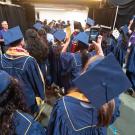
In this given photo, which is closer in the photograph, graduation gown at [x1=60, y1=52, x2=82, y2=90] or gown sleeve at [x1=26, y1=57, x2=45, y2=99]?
A: gown sleeve at [x1=26, y1=57, x2=45, y2=99]

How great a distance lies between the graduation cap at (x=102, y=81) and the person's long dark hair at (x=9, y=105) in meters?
0.39

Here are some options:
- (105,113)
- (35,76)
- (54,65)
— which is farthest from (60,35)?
(105,113)

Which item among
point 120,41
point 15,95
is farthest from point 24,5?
point 15,95

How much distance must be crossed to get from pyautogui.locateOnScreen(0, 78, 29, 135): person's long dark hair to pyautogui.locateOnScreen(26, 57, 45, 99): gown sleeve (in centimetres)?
135

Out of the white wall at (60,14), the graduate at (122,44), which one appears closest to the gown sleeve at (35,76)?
the graduate at (122,44)

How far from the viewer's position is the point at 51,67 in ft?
15.7

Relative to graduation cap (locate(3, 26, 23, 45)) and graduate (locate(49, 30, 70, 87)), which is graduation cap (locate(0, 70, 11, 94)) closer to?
graduation cap (locate(3, 26, 23, 45))

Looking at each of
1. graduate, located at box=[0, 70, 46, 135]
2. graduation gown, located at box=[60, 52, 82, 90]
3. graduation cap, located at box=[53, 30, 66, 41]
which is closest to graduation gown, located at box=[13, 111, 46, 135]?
graduate, located at box=[0, 70, 46, 135]

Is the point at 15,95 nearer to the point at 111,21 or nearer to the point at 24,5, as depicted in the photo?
the point at 111,21

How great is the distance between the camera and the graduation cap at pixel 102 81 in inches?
55.7

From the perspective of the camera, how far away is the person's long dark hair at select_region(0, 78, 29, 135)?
1.38m

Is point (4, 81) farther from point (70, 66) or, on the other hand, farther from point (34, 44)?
point (70, 66)

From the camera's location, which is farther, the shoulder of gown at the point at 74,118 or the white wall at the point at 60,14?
the white wall at the point at 60,14

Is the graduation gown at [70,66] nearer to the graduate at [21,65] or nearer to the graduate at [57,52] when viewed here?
the graduate at [57,52]
